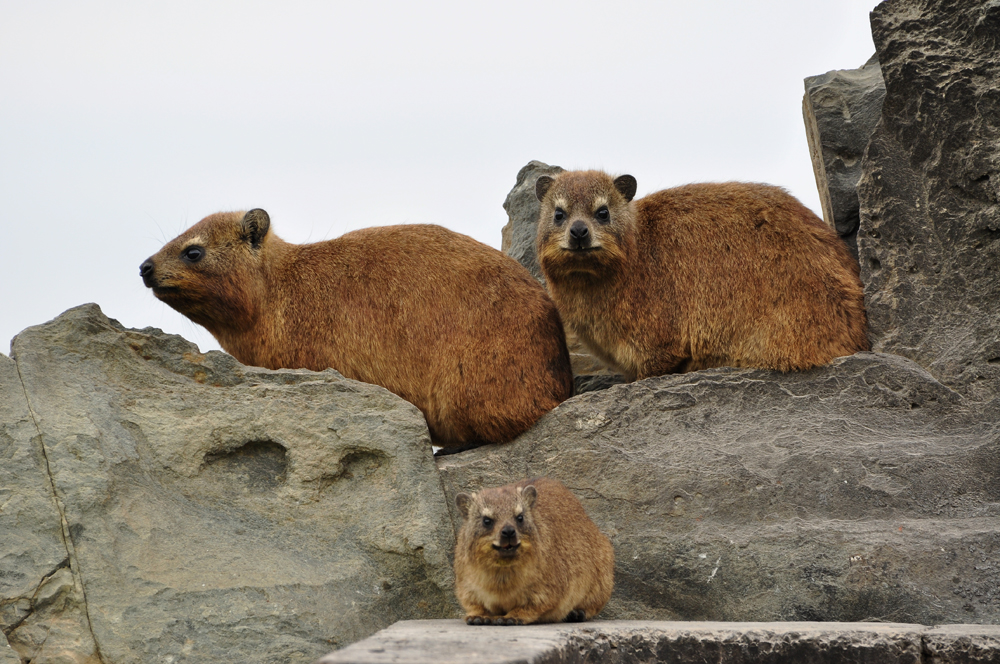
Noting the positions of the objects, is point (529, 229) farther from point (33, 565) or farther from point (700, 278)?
point (33, 565)

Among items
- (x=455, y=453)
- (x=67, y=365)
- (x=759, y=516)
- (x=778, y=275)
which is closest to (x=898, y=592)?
(x=759, y=516)

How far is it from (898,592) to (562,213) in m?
3.98

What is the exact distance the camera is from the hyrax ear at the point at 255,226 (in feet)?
29.8

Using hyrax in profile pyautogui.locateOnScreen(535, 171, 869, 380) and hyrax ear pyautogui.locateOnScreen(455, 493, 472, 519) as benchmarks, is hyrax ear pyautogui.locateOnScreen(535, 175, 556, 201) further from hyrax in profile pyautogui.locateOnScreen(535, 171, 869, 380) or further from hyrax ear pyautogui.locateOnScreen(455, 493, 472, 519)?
hyrax ear pyautogui.locateOnScreen(455, 493, 472, 519)

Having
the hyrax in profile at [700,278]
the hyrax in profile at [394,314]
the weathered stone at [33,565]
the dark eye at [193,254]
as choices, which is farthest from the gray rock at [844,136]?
the weathered stone at [33,565]

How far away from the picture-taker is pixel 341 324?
8672 mm

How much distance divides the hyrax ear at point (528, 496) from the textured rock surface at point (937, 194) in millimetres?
3352

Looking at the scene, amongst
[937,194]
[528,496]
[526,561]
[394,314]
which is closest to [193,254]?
[394,314]

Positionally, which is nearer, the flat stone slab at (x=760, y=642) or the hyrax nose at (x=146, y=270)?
the flat stone slab at (x=760, y=642)

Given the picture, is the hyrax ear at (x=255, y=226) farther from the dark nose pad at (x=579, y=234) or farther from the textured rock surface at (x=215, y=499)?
the dark nose pad at (x=579, y=234)

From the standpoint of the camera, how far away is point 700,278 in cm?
862

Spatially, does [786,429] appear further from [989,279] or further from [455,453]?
[455,453]

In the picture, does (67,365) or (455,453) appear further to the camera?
(455,453)

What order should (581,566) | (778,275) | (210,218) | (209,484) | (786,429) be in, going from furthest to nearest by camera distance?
(210,218) → (778,275) → (786,429) → (209,484) → (581,566)
